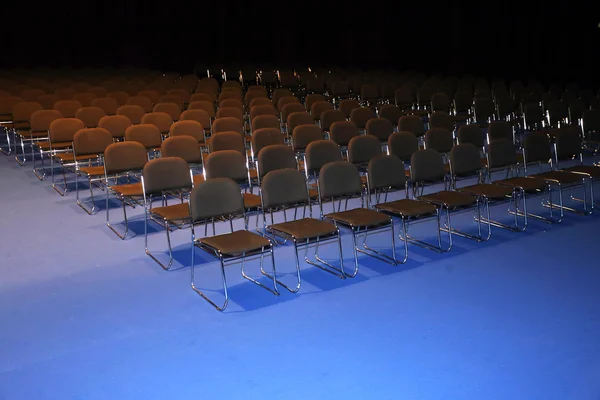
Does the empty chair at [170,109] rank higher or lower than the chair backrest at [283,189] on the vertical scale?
higher

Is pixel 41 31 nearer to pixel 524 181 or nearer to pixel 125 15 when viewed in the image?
pixel 125 15

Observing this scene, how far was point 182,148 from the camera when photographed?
7.45 meters

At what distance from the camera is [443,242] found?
6.39 meters

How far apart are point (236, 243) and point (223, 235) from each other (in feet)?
0.91

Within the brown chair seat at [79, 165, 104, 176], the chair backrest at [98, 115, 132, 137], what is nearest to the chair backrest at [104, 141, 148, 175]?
the brown chair seat at [79, 165, 104, 176]

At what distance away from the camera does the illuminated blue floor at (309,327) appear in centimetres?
381

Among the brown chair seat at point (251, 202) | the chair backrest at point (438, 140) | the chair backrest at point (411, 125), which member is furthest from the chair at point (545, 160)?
the brown chair seat at point (251, 202)

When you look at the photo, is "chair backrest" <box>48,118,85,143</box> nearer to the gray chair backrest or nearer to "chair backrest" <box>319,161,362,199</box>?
"chair backrest" <box>319,161,362,199</box>

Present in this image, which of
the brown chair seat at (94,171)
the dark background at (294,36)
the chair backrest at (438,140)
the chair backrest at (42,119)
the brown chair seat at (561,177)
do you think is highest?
the dark background at (294,36)

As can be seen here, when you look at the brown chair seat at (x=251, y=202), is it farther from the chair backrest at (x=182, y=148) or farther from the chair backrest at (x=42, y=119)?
the chair backrest at (x=42, y=119)

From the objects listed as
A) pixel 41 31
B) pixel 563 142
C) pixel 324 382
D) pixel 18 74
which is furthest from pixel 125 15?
pixel 324 382

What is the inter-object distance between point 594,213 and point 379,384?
15.0 feet

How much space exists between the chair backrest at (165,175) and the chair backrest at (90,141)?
2019mm

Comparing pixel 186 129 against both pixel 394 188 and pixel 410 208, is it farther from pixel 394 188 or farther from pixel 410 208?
pixel 410 208
